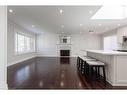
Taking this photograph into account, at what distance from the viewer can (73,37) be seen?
14297 millimetres

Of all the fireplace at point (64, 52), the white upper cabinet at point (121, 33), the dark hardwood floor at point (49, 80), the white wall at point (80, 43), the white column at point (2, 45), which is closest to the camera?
the white column at point (2, 45)

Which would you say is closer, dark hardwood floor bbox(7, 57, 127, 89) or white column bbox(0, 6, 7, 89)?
white column bbox(0, 6, 7, 89)

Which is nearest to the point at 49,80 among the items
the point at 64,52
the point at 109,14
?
the point at 109,14

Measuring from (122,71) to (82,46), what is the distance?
34.7 feet

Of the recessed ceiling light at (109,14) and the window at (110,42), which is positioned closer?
the recessed ceiling light at (109,14)

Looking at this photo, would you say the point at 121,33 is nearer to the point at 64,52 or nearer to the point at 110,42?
the point at 110,42

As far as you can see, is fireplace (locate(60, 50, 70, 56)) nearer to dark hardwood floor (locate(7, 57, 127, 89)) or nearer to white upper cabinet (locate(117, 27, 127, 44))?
white upper cabinet (locate(117, 27, 127, 44))

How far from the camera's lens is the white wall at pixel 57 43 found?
562 inches

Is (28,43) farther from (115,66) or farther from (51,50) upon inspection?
(115,66)

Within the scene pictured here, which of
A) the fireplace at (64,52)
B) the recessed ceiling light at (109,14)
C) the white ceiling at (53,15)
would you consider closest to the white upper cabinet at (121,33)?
the white ceiling at (53,15)

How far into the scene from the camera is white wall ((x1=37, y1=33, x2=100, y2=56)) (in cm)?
1428

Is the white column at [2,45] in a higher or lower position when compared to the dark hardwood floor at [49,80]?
higher

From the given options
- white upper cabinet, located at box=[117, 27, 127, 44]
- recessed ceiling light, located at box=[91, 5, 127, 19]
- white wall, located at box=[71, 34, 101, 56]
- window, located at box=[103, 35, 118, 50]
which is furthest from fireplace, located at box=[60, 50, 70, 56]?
recessed ceiling light, located at box=[91, 5, 127, 19]

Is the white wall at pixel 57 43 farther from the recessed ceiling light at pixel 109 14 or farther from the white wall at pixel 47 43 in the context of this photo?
the recessed ceiling light at pixel 109 14
